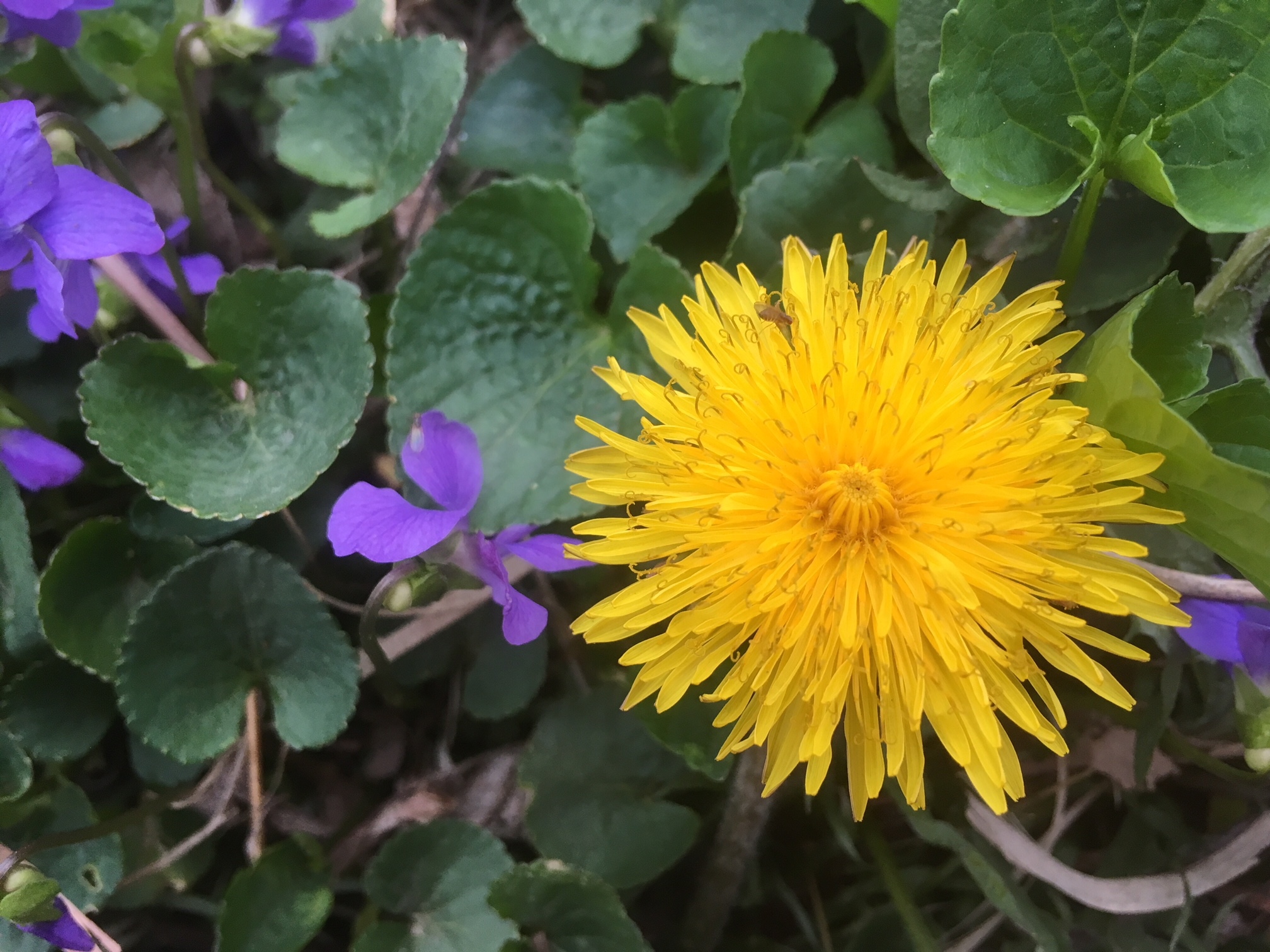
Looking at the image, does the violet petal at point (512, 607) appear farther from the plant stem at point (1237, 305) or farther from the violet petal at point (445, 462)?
the plant stem at point (1237, 305)

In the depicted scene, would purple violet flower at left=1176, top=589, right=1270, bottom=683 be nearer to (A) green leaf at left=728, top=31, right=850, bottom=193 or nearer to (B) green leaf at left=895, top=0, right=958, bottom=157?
(B) green leaf at left=895, top=0, right=958, bottom=157

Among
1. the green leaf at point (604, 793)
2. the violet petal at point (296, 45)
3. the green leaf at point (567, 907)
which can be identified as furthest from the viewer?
the violet petal at point (296, 45)

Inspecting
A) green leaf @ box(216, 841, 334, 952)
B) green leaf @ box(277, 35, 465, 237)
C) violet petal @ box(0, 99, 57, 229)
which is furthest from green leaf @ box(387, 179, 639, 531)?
green leaf @ box(216, 841, 334, 952)

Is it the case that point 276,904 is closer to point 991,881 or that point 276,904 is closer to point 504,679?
point 504,679

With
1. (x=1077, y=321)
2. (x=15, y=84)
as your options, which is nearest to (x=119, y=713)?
(x=15, y=84)

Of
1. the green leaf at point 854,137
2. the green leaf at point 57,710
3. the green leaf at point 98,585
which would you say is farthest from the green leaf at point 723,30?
the green leaf at point 57,710

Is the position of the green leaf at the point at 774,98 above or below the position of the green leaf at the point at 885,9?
below
